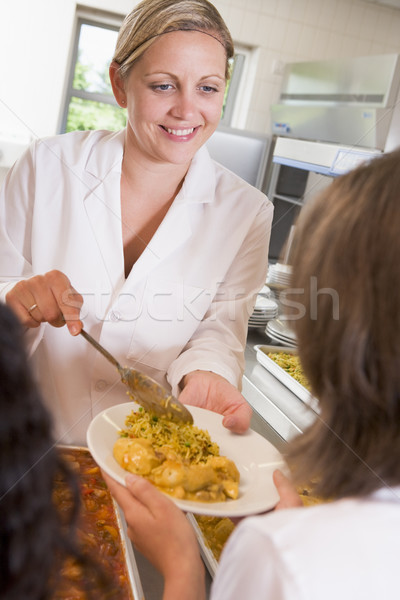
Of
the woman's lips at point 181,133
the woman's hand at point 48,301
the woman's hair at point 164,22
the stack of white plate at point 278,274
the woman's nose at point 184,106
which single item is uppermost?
the woman's hair at point 164,22

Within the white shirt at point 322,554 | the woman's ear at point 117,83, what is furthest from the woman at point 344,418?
the woman's ear at point 117,83

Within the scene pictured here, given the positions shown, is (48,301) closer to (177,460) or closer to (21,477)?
(177,460)

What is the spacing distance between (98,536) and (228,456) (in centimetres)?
31

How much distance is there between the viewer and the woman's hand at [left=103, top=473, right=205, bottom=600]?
0.82 metres

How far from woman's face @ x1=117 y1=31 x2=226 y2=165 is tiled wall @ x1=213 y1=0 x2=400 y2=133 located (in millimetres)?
3645

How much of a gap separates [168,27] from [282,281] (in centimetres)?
175

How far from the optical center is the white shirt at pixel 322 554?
546 millimetres

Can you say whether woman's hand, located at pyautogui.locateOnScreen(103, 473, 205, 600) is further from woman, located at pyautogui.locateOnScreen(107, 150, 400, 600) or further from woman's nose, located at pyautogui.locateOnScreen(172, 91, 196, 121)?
woman's nose, located at pyautogui.locateOnScreen(172, 91, 196, 121)

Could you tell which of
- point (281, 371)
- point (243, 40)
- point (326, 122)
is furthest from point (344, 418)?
point (243, 40)

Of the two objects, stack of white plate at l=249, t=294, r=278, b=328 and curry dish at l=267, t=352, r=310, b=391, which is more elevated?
stack of white plate at l=249, t=294, r=278, b=328

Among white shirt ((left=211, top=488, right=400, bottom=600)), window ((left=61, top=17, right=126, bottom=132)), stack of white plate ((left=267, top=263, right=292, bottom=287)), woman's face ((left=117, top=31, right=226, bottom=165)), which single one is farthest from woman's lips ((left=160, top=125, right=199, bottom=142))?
window ((left=61, top=17, right=126, bottom=132))

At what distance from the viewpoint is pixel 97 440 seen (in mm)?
A: 1082

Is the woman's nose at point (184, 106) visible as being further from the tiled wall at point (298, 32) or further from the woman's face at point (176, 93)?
the tiled wall at point (298, 32)

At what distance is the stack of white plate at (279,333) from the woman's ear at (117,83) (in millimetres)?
1203
